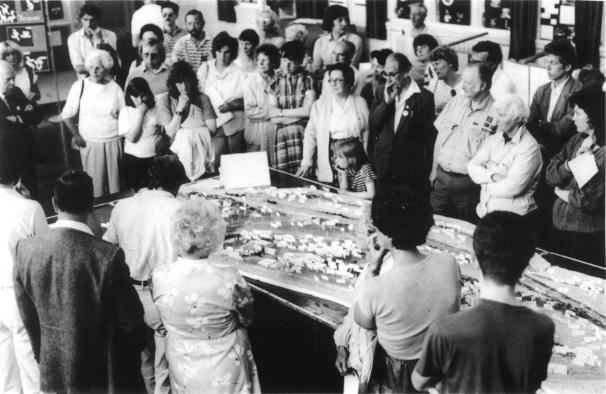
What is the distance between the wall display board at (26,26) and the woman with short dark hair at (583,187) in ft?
16.5

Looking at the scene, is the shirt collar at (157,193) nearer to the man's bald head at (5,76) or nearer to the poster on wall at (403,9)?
the man's bald head at (5,76)

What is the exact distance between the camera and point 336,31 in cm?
809

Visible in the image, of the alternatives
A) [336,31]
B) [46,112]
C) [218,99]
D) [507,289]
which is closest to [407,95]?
[218,99]

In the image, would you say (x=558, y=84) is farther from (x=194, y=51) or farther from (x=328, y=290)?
(x=194, y=51)

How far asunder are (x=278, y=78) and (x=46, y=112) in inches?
202

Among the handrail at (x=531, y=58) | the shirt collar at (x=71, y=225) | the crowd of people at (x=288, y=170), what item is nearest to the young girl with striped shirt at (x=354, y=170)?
the crowd of people at (x=288, y=170)

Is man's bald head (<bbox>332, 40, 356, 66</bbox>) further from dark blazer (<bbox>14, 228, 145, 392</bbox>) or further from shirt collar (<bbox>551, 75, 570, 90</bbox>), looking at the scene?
dark blazer (<bbox>14, 228, 145, 392</bbox>)

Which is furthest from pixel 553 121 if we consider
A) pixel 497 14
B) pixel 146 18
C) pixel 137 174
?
pixel 146 18

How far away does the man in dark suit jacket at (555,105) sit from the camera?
17.8 ft

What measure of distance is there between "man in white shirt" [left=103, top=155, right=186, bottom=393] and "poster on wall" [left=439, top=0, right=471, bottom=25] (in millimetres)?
5581

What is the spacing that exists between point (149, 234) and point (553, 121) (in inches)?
133

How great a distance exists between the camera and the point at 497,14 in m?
8.05

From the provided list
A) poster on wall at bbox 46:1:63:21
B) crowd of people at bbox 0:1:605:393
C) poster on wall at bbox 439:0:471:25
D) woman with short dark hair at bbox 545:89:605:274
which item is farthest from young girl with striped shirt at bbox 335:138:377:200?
poster on wall at bbox 46:1:63:21

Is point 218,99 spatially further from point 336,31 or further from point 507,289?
point 507,289
